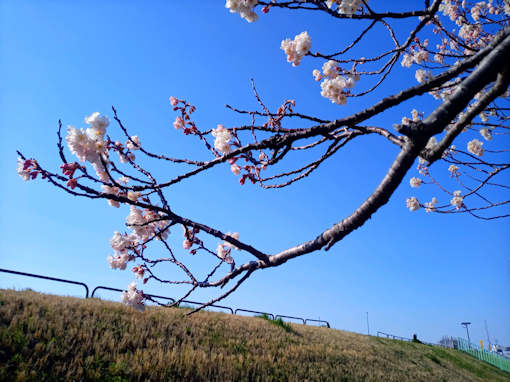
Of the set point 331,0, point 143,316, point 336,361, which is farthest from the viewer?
point 336,361

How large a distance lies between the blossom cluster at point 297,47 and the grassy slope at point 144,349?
14.9ft

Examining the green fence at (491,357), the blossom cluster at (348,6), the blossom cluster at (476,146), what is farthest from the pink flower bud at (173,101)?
the green fence at (491,357)

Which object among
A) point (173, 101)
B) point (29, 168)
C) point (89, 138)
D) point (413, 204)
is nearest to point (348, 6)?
point (173, 101)

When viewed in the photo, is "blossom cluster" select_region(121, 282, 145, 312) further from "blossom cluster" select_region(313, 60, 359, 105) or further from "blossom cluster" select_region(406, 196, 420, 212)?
"blossom cluster" select_region(406, 196, 420, 212)

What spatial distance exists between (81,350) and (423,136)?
5112 millimetres

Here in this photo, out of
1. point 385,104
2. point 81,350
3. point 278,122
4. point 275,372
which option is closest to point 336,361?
point 275,372

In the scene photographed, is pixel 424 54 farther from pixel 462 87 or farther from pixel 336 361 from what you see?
pixel 336 361

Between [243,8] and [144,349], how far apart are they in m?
5.19

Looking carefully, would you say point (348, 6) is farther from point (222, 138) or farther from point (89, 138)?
point (89, 138)

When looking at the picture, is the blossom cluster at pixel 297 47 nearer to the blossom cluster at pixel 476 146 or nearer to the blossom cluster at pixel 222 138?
the blossom cluster at pixel 222 138

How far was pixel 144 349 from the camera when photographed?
4965mm

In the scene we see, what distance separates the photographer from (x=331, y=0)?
2.58 m

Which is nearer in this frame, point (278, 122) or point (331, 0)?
point (331, 0)

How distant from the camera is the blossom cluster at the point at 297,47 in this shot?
281cm
